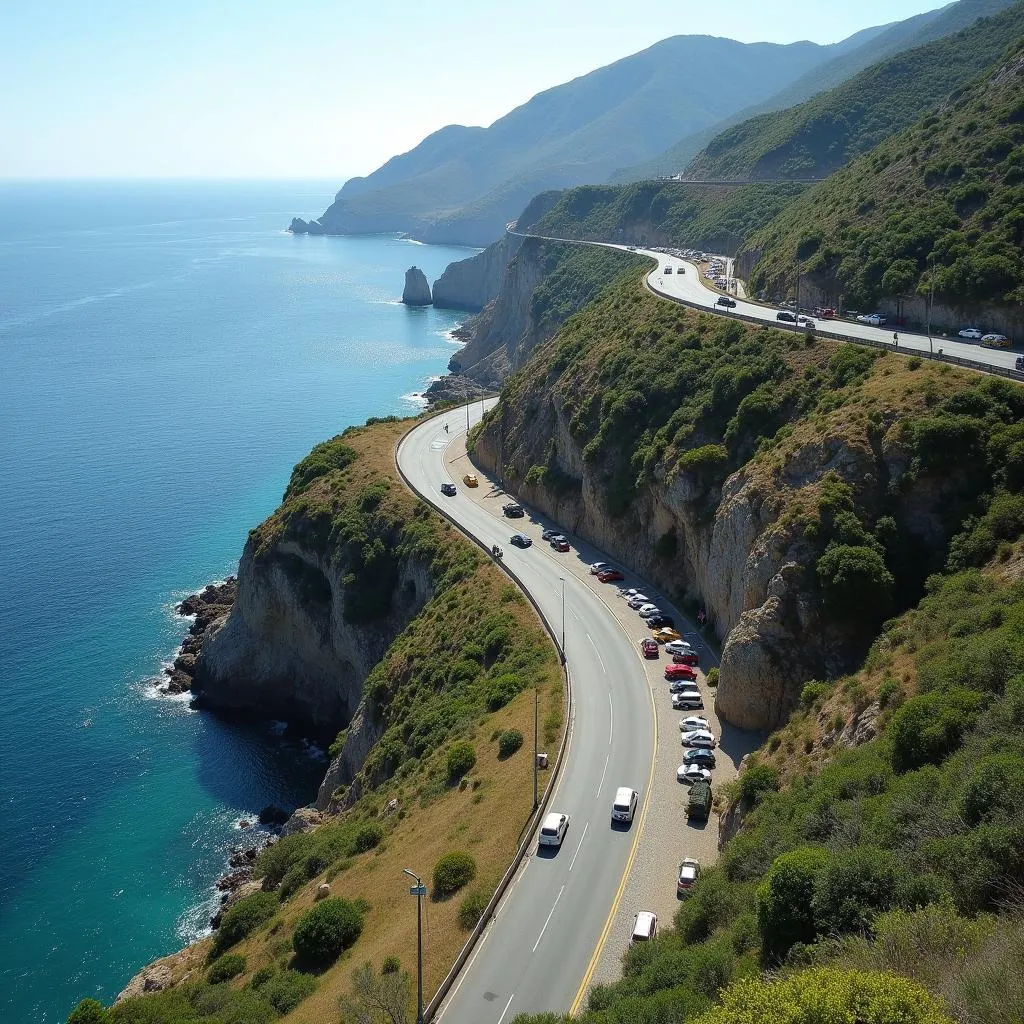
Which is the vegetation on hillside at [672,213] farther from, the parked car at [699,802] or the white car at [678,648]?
the parked car at [699,802]

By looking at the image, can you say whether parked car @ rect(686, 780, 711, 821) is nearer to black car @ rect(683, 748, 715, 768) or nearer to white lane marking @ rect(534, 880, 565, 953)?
black car @ rect(683, 748, 715, 768)

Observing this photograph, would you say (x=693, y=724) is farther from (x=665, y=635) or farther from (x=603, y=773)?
(x=665, y=635)

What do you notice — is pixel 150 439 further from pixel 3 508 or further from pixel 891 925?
pixel 891 925

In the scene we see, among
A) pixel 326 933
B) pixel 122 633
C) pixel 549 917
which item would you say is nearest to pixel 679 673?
pixel 549 917

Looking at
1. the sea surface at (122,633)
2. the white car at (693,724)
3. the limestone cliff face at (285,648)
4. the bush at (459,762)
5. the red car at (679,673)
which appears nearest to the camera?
the white car at (693,724)

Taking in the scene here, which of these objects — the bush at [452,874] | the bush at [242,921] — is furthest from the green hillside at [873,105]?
the bush at [242,921]

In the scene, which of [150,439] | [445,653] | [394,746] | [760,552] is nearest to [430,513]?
[445,653]

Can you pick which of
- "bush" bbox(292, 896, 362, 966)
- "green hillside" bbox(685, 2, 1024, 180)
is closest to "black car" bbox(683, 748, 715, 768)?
"bush" bbox(292, 896, 362, 966)
